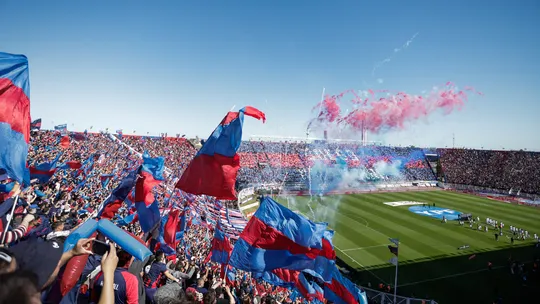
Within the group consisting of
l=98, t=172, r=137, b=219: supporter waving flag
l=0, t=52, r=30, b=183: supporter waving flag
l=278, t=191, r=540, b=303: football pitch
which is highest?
l=0, t=52, r=30, b=183: supporter waving flag

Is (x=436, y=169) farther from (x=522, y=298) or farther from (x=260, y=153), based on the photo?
(x=522, y=298)

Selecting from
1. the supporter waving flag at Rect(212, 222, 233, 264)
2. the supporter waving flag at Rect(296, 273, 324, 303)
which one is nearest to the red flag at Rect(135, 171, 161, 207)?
the supporter waving flag at Rect(212, 222, 233, 264)

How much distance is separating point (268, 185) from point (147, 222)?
126 ft

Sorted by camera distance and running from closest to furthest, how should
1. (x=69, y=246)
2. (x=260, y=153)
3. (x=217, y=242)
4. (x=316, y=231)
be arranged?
(x=69, y=246) → (x=316, y=231) → (x=217, y=242) → (x=260, y=153)

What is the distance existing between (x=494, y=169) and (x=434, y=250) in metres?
51.6

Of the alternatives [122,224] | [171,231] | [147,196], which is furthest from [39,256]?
[122,224]

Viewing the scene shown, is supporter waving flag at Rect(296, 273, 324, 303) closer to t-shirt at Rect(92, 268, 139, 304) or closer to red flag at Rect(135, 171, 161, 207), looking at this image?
red flag at Rect(135, 171, 161, 207)

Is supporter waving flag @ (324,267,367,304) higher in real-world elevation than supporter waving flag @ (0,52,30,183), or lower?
lower

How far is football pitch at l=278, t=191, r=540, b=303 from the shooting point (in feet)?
59.2

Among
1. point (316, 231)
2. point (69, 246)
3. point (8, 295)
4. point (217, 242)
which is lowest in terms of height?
point (217, 242)

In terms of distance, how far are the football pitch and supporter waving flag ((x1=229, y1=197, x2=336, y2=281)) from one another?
1173 centimetres

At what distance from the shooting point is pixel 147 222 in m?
9.34

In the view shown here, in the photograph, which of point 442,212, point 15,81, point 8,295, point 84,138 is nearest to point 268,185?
point 442,212

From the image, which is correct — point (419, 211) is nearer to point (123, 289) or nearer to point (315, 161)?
point (315, 161)
